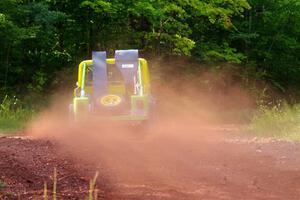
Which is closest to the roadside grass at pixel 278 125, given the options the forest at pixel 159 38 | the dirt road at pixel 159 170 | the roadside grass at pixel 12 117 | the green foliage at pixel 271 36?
the dirt road at pixel 159 170

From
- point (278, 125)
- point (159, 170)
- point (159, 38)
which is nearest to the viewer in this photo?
point (159, 170)

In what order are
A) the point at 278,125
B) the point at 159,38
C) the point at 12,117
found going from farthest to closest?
the point at 159,38 < the point at 12,117 < the point at 278,125

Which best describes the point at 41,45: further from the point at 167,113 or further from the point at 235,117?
the point at 235,117

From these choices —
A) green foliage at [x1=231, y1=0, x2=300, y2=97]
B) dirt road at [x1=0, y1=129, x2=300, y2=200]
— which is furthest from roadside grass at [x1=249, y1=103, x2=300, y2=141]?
green foliage at [x1=231, y1=0, x2=300, y2=97]

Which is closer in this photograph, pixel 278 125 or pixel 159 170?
pixel 159 170

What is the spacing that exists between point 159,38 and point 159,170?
53.0ft

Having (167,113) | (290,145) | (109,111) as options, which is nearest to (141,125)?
(109,111)

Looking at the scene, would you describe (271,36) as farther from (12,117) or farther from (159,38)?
(12,117)

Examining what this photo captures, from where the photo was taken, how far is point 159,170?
24.3 ft

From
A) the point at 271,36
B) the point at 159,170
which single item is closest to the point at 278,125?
the point at 159,170

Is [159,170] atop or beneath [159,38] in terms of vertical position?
beneath

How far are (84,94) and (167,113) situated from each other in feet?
26.6

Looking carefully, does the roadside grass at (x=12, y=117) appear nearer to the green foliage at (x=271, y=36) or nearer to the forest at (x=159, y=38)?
the forest at (x=159, y=38)

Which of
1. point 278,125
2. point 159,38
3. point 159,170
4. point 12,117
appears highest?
point 159,38
